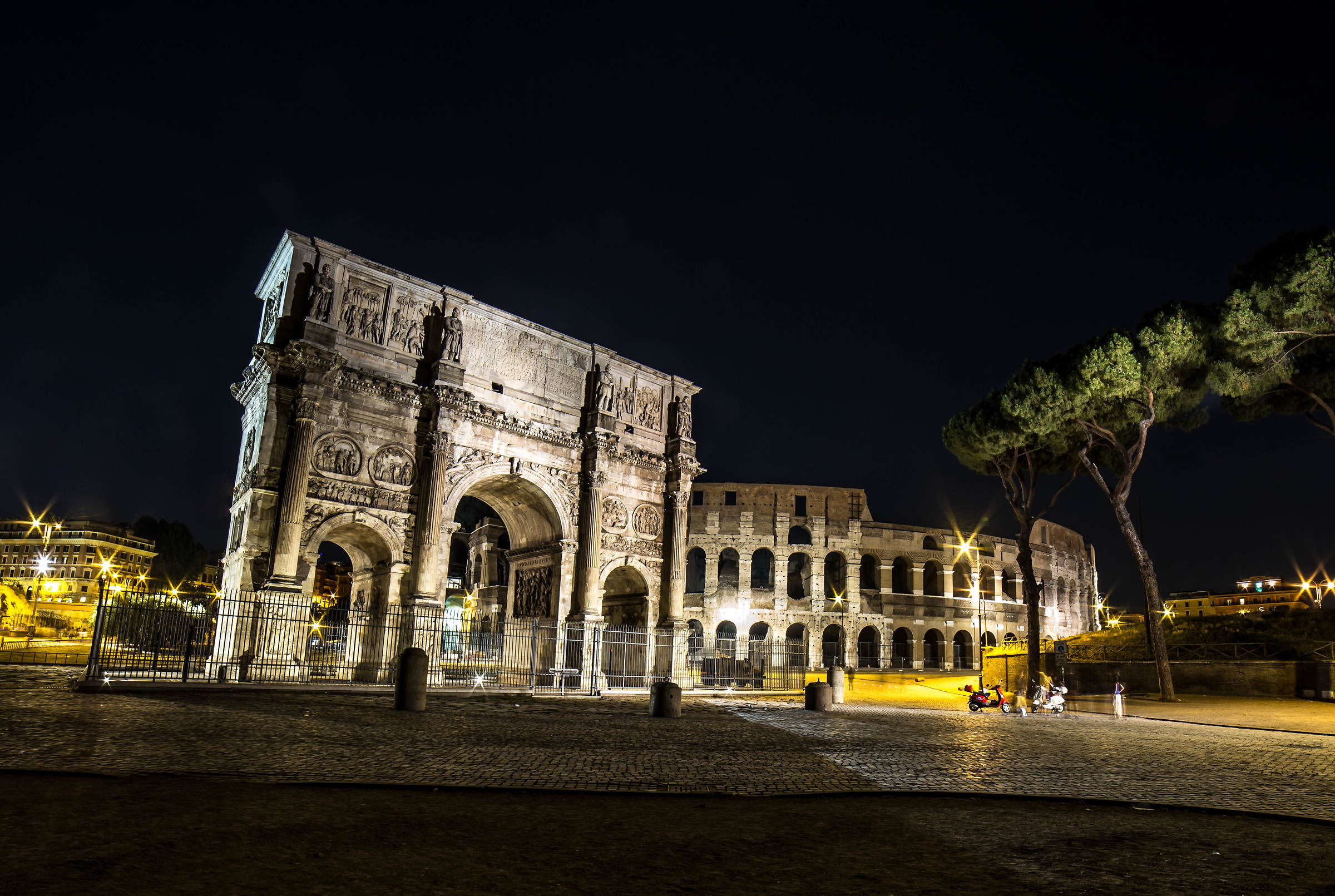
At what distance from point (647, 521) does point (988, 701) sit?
11.5 meters

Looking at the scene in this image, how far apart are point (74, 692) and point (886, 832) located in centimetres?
1282

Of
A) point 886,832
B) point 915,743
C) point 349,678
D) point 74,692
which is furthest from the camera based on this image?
point 349,678

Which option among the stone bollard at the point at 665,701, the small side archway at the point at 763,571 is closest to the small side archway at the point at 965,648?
the small side archway at the point at 763,571

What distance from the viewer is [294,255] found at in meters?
20.1

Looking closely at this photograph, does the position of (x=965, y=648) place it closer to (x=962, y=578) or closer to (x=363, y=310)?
(x=962, y=578)

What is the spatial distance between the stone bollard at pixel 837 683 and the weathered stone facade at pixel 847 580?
912 inches

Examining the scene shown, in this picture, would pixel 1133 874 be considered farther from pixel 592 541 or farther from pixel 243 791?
pixel 592 541

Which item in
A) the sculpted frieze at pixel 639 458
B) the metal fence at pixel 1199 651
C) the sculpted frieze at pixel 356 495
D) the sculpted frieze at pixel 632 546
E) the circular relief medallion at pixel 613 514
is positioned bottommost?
the metal fence at pixel 1199 651

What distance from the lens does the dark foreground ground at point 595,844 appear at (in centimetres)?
384

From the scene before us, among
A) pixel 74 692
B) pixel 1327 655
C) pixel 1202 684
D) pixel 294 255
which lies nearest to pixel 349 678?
pixel 74 692

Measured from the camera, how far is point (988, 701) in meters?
19.5

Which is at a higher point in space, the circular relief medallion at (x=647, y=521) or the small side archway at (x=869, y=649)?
the circular relief medallion at (x=647, y=521)

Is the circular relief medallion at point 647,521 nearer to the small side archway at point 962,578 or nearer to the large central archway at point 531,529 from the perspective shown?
the large central archway at point 531,529

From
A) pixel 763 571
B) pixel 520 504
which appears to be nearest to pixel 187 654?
pixel 520 504
